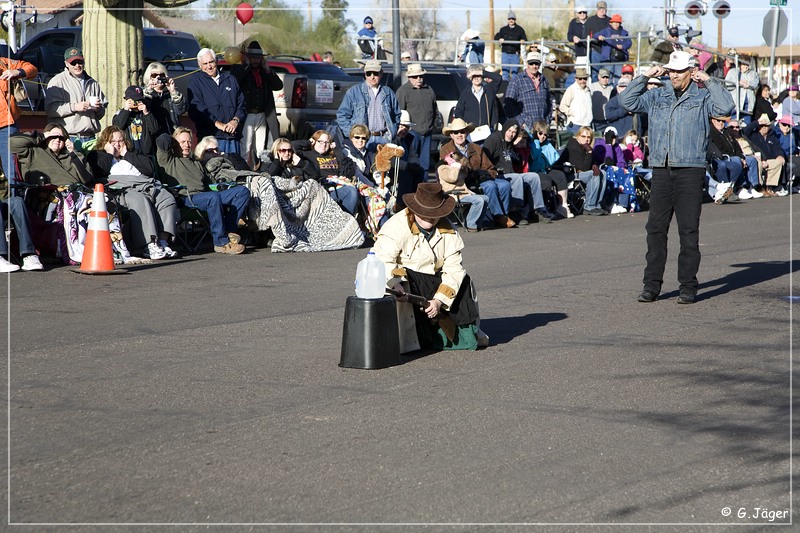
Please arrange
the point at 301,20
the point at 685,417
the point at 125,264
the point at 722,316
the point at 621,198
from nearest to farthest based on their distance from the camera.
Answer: the point at 685,417
the point at 722,316
the point at 125,264
the point at 621,198
the point at 301,20

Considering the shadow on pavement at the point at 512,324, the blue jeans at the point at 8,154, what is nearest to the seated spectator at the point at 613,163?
the shadow on pavement at the point at 512,324

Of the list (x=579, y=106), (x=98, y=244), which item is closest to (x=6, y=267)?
(x=98, y=244)

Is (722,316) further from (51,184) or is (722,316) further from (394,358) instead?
(51,184)

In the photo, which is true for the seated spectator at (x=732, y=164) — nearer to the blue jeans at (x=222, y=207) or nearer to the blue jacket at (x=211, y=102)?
the blue jacket at (x=211, y=102)

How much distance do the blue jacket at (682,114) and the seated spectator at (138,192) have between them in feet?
17.7

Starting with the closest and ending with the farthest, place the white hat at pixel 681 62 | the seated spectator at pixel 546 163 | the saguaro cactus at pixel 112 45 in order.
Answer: the white hat at pixel 681 62, the saguaro cactus at pixel 112 45, the seated spectator at pixel 546 163

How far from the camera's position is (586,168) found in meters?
19.5

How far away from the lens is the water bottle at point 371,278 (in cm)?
753

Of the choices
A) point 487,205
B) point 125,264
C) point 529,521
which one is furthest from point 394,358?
point 487,205

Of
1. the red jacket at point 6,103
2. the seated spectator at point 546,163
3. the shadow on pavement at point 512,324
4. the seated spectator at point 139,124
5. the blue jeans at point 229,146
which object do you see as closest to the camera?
the shadow on pavement at point 512,324

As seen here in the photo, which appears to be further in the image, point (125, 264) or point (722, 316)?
point (125, 264)

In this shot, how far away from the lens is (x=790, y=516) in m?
4.91

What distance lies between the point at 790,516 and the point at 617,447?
107cm

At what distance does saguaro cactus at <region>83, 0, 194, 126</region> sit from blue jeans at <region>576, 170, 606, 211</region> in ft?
25.3
